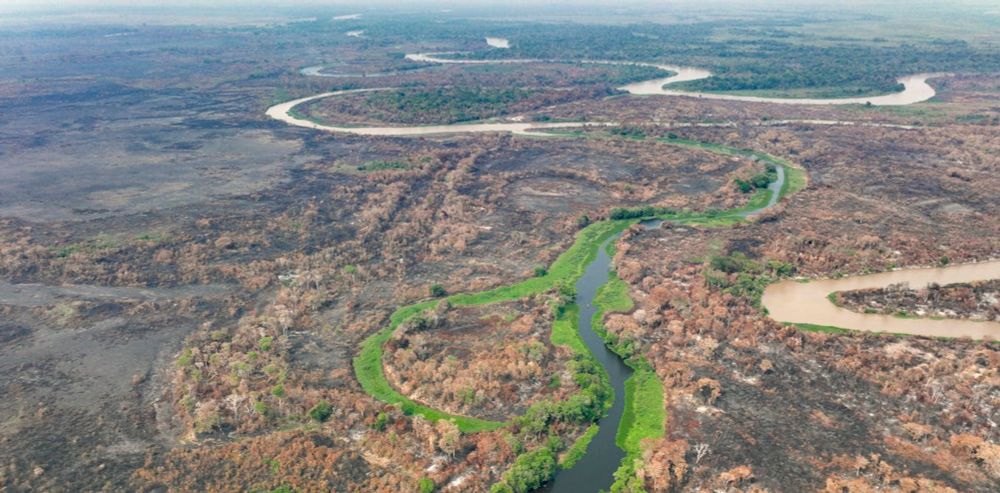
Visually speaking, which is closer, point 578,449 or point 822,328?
point 578,449

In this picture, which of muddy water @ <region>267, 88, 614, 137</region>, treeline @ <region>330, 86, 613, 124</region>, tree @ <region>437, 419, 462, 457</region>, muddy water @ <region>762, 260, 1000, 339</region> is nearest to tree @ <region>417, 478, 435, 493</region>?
tree @ <region>437, 419, 462, 457</region>

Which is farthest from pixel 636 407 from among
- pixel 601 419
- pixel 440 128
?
pixel 440 128

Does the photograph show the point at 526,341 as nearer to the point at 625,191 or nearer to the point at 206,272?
the point at 206,272

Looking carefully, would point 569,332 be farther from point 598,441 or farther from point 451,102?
point 451,102

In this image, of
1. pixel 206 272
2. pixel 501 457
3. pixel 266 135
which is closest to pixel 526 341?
pixel 501 457

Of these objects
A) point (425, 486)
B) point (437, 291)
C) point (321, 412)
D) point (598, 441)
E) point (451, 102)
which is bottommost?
point (598, 441)

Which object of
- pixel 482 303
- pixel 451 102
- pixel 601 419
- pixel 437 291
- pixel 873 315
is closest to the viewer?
pixel 601 419
